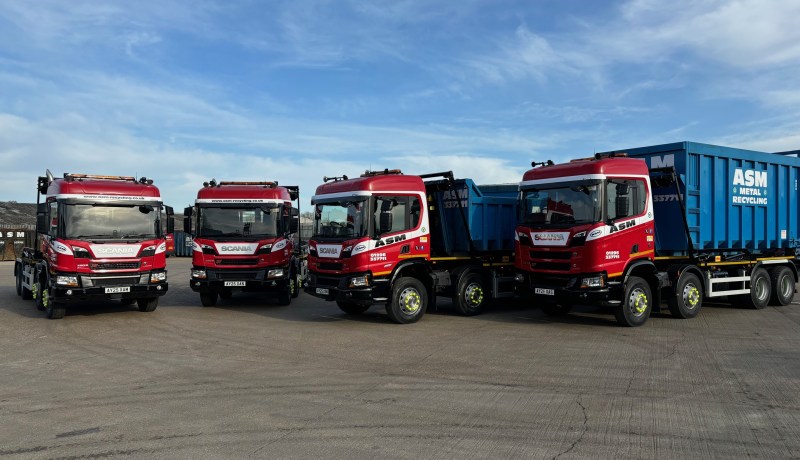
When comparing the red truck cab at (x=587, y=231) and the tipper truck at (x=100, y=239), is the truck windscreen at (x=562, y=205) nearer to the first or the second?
the red truck cab at (x=587, y=231)

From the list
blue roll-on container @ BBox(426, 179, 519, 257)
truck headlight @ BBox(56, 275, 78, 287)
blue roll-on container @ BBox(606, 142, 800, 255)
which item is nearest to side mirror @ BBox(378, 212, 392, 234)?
blue roll-on container @ BBox(426, 179, 519, 257)

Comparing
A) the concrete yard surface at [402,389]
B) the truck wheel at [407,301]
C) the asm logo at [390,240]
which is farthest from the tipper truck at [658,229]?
the asm logo at [390,240]

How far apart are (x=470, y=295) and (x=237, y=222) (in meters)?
5.73

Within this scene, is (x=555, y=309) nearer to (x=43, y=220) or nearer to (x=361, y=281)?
(x=361, y=281)

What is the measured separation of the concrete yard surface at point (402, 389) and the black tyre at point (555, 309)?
0.91 meters

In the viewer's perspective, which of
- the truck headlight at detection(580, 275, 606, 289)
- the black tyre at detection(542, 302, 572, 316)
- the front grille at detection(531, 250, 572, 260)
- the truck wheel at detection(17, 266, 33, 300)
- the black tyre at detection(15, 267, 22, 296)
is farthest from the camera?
the black tyre at detection(15, 267, 22, 296)

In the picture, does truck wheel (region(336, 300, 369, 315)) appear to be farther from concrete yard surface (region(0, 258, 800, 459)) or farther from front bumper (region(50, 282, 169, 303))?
front bumper (region(50, 282, 169, 303))

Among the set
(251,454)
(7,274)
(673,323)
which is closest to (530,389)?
(251,454)

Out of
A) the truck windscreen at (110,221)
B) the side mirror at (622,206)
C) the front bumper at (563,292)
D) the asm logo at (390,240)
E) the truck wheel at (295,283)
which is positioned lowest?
the truck wheel at (295,283)

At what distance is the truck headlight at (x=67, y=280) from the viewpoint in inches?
447

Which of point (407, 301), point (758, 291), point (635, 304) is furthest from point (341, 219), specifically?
point (758, 291)

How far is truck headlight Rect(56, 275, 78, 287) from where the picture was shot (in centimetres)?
1135

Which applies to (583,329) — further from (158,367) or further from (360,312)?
(158,367)

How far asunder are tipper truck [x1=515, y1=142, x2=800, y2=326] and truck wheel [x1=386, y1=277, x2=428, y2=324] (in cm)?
195
